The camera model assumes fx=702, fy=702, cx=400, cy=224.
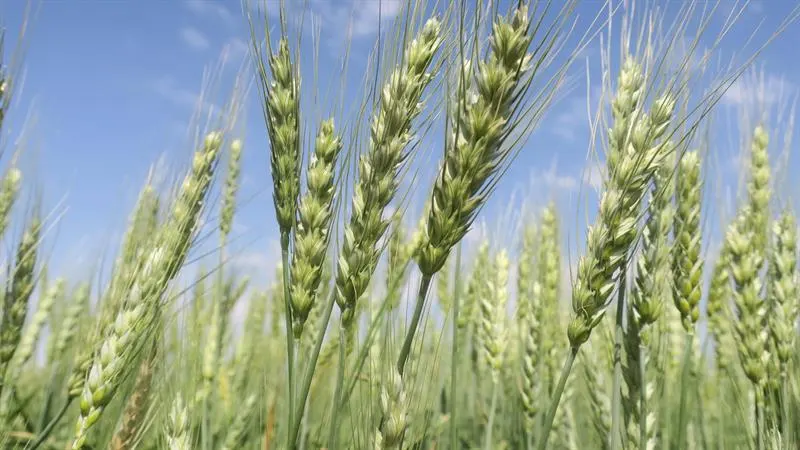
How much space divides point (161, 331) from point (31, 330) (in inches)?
99.5

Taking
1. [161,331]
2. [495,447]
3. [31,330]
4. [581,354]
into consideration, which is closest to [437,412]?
[495,447]

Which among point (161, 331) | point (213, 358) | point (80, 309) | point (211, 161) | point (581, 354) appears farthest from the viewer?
point (80, 309)

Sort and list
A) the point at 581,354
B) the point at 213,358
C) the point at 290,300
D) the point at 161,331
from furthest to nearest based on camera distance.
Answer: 1. the point at 213,358
2. the point at 581,354
3. the point at 161,331
4. the point at 290,300

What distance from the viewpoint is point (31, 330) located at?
4508 millimetres

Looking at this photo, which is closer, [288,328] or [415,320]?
[415,320]

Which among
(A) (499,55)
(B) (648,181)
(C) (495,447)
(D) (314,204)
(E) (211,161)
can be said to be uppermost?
(E) (211,161)

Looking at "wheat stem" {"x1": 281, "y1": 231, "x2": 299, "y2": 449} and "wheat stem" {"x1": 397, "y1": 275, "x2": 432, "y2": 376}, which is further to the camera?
"wheat stem" {"x1": 281, "y1": 231, "x2": 299, "y2": 449}

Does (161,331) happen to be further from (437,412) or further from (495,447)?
(495,447)

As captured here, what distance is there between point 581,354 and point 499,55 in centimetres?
184

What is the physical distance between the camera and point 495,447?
3912mm

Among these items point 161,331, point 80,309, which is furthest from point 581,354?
point 80,309

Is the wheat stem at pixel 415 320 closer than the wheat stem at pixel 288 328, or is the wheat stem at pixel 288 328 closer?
the wheat stem at pixel 415 320

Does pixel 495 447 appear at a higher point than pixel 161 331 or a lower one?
lower

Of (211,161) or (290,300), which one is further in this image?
(211,161)
